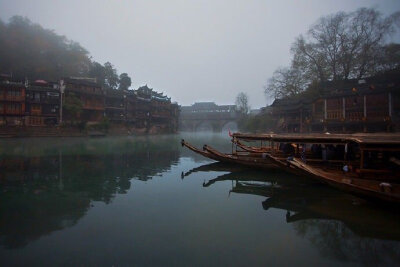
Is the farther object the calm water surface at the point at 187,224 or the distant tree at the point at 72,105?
the distant tree at the point at 72,105

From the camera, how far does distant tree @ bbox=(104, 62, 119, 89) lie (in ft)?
213

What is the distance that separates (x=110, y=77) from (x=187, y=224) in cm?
6428

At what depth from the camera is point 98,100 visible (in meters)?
50.1

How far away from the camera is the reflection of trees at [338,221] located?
5773 millimetres

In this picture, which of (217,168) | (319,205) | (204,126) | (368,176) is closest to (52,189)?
(217,168)

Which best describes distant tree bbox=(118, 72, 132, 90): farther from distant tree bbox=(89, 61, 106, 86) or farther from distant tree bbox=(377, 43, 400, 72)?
distant tree bbox=(377, 43, 400, 72)

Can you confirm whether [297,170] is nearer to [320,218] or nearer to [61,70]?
[320,218]

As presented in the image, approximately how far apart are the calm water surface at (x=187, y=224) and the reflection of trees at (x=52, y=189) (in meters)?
0.04

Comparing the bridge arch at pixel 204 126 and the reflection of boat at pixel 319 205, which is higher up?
the bridge arch at pixel 204 126

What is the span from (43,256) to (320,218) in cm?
695

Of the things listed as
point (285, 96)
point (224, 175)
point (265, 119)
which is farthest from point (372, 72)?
point (224, 175)

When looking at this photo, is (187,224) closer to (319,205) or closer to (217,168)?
(319,205)

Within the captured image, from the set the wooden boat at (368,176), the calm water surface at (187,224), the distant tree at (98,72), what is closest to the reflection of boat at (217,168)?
the calm water surface at (187,224)

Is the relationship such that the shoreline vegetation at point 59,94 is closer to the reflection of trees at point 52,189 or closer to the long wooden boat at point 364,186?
the reflection of trees at point 52,189
